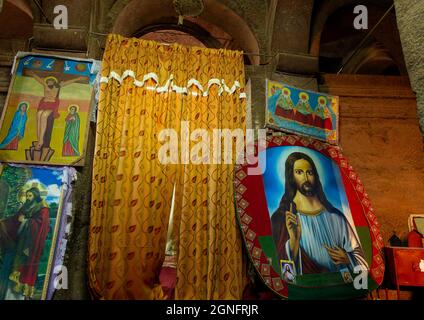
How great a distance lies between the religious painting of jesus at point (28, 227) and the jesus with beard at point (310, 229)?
2.37m

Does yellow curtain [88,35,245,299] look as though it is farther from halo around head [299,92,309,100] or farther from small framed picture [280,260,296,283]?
halo around head [299,92,309,100]

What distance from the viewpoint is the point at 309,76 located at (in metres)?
4.83

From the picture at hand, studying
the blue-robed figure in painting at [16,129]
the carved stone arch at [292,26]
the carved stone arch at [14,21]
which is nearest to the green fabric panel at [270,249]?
the carved stone arch at [292,26]

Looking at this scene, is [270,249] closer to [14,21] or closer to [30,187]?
[30,187]

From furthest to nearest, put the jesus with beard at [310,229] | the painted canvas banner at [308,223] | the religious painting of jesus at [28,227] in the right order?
the jesus with beard at [310,229]
the painted canvas banner at [308,223]
the religious painting of jesus at [28,227]

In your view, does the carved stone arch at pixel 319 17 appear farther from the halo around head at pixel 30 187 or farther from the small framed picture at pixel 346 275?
the halo around head at pixel 30 187

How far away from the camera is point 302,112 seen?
446 centimetres

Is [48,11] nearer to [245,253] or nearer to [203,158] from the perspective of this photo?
[203,158]

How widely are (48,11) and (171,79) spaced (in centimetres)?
180

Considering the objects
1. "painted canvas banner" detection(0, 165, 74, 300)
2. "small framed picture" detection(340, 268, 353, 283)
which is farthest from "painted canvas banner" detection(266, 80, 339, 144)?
"painted canvas banner" detection(0, 165, 74, 300)

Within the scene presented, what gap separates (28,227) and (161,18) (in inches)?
146

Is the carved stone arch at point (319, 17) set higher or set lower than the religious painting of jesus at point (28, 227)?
higher

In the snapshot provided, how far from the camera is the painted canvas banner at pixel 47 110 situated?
3.65 meters

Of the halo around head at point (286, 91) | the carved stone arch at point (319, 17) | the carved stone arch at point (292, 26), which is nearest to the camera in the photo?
the halo around head at point (286, 91)
